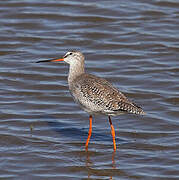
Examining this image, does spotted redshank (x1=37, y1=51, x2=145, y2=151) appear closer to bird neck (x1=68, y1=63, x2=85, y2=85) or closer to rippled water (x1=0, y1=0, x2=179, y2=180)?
bird neck (x1=68, y1=63, x2=85, y2=85)

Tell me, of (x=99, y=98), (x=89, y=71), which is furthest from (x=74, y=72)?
(x=89, y=71)

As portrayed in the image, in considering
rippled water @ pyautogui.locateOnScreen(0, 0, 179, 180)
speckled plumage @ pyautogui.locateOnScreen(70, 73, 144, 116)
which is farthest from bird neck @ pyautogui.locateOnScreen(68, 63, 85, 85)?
rippled water @ pyautogui.locateOnScreen(0, 0, 179, 180)

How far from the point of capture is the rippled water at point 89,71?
8.48 meters

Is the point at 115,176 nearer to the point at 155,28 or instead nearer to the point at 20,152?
the point at 20,152

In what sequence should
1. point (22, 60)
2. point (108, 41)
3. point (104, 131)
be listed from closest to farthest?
1. point (104, 131)
2. point (22, 60)
3. point (108, 41)

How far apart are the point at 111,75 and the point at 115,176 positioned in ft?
14.6

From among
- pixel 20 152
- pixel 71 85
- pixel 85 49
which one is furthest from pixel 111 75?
pixel 20 152

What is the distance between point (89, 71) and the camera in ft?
40.8

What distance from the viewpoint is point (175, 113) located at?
34.3 ft

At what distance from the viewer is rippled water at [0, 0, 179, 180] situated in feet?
27.8

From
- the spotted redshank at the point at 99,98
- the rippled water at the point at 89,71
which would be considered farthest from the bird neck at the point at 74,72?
the rippled water at the point at 89,71

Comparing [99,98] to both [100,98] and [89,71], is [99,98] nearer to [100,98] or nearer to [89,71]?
[100,98]

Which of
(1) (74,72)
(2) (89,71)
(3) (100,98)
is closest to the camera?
(3) (100,98)

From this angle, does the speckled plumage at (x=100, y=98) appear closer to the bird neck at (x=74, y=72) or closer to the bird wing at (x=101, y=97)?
the bird wing at (x=101, y=97)
